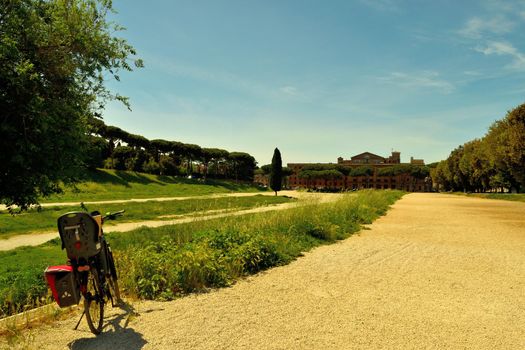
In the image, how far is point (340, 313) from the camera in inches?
221

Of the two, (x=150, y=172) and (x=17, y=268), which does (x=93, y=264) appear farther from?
(x=150, y=172)

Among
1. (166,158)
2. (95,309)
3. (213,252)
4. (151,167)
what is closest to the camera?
(95,309)

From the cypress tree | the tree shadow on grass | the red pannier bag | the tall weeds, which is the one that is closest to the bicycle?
the red pannier bag

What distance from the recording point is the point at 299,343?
14.9 feet

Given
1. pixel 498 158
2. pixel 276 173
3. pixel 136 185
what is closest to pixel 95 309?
pixel 498 158

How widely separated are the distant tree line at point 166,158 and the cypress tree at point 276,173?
19.2m

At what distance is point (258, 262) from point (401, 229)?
9.69 meters

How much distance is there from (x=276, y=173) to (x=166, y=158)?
21193 mm

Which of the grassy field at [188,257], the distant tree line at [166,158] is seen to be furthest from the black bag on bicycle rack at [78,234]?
the distant tree line at [166,158]

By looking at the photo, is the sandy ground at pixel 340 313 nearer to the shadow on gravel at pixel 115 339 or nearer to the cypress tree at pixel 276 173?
the shadow on gravel at pixel 115 339

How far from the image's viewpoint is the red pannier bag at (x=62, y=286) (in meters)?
4.35

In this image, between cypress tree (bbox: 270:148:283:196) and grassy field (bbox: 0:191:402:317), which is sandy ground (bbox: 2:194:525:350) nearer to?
grassy field (bbox: 0:191:402:317)

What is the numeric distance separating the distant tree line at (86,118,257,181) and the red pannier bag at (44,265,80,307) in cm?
4668

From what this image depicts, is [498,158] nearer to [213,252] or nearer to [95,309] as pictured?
[213,252]
